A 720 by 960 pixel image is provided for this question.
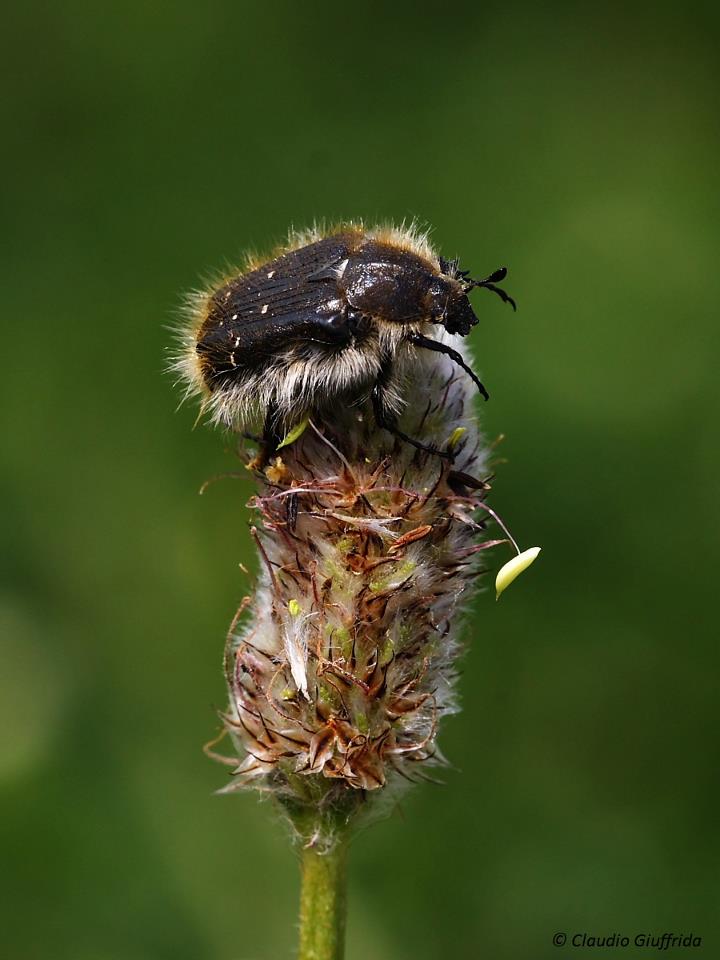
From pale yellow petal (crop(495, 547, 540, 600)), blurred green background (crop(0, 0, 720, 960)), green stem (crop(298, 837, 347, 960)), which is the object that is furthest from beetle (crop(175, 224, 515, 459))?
blurred green background (crop(0, 0, 720, 960))

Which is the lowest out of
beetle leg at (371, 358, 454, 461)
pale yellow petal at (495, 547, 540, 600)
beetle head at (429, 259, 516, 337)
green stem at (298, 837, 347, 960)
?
green stem at (298, 837, 347, 960)

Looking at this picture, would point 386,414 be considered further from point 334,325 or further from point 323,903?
point 323,903

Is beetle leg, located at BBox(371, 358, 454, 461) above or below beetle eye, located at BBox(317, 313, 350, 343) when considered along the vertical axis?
below

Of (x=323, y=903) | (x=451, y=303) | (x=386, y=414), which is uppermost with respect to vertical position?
(x=451, y=303)

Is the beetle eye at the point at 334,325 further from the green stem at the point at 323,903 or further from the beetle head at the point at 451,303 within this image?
the green stem at the point at 323,903

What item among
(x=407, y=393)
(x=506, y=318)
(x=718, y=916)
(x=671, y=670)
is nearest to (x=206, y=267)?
(x=506, y=318)

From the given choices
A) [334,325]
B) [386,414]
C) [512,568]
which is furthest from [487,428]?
[334,325]

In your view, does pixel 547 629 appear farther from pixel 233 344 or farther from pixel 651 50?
pixel 651 50

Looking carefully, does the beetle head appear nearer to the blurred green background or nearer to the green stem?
the green stem
